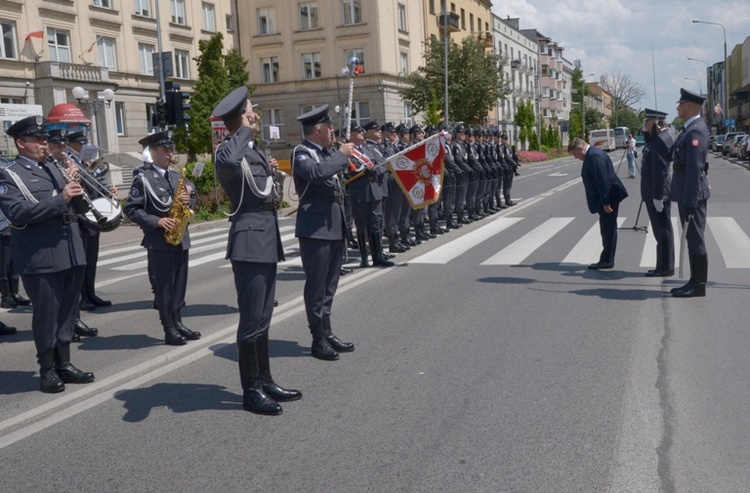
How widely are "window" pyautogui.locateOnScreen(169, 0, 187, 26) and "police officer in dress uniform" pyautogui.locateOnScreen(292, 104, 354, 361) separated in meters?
43.4

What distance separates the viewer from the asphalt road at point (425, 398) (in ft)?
13.8

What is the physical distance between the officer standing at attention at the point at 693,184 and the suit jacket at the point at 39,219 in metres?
5.96

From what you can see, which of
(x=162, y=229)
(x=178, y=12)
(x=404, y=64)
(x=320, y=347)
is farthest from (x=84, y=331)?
(x=404, y=64)

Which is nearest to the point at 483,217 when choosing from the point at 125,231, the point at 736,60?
the point at 125,231

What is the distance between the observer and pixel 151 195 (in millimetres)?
7414

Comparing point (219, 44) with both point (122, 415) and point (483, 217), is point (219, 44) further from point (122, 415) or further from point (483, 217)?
point (122, 415)

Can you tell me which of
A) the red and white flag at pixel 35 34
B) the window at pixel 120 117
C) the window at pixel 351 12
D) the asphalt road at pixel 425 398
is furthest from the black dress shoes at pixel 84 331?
the window at pixel 351 12

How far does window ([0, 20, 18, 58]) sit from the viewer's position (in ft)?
120

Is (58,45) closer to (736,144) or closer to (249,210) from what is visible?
(249,210)

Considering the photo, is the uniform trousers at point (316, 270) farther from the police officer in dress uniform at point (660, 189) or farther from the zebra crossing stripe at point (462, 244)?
the zebra crossing stripe at point (462, 244)

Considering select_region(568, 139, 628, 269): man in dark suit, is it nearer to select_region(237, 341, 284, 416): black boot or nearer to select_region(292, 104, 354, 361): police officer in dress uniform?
select_region(292, 104, 354, 361): police officer in dress uniform

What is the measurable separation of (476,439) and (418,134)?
1104 centimetres

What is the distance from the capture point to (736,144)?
49.1 metres

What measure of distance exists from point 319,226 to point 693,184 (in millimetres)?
4173
